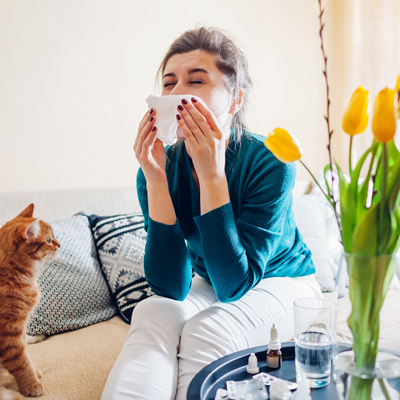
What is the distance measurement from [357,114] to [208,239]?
1.64ft

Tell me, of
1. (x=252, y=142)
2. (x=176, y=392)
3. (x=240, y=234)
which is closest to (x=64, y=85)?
(x=252, y=142)

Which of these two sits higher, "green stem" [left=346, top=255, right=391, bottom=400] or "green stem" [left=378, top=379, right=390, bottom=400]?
"green stem" [left=346, top=255, right=391, bottom=400]

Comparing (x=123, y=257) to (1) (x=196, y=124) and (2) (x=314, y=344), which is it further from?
(2) (x=314, y=344)

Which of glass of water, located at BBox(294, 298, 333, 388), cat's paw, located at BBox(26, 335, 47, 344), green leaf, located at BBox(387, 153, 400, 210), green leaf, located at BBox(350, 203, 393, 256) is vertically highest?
green leaf, located at BBox(387, 153, 400, 210)

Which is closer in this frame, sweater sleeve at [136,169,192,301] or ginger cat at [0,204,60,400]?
ginger cat at [0,204,60,400]

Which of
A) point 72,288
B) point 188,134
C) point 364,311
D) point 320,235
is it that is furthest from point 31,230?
point 320,235

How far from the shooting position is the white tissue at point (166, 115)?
39.5 inches

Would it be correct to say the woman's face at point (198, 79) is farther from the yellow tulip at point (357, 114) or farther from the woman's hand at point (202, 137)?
the yellow tulip at point (357, 114)

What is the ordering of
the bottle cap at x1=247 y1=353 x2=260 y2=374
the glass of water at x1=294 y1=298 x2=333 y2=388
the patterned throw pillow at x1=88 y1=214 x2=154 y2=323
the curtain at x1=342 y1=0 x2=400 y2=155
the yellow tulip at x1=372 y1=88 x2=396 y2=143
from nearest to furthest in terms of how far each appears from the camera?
the yellow tulip at x1=372 y1=88 x2=396 y2=143 → the glass of water at x1=294 y1=298 x2=333 y2=388 → the bottle cap at x1=247 y1=353 x2=260 y2=374 → the patterned throw pillow at x1=88 y1=214 x2=154 y2=323 → the curtain at x1=342 y1=0 x2=400 y2=155

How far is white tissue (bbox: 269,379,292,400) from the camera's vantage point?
24.8 inches

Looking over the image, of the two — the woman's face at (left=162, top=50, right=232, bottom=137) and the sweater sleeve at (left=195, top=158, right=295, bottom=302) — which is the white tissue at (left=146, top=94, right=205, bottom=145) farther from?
the sweater sleeve at (left=195, top=158, right=295, bottom=302)

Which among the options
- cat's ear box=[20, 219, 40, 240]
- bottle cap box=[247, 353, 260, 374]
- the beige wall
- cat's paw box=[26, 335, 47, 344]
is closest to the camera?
bottle cap box=[247, 353, 260, 374]

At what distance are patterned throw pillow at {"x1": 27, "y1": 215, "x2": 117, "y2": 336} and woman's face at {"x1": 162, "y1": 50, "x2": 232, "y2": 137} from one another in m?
0.58

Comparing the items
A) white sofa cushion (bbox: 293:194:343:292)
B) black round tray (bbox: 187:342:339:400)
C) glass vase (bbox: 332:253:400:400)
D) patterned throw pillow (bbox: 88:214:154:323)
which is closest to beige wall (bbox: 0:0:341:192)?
patterned throw pillow (bbox: 88:214:154:323)
